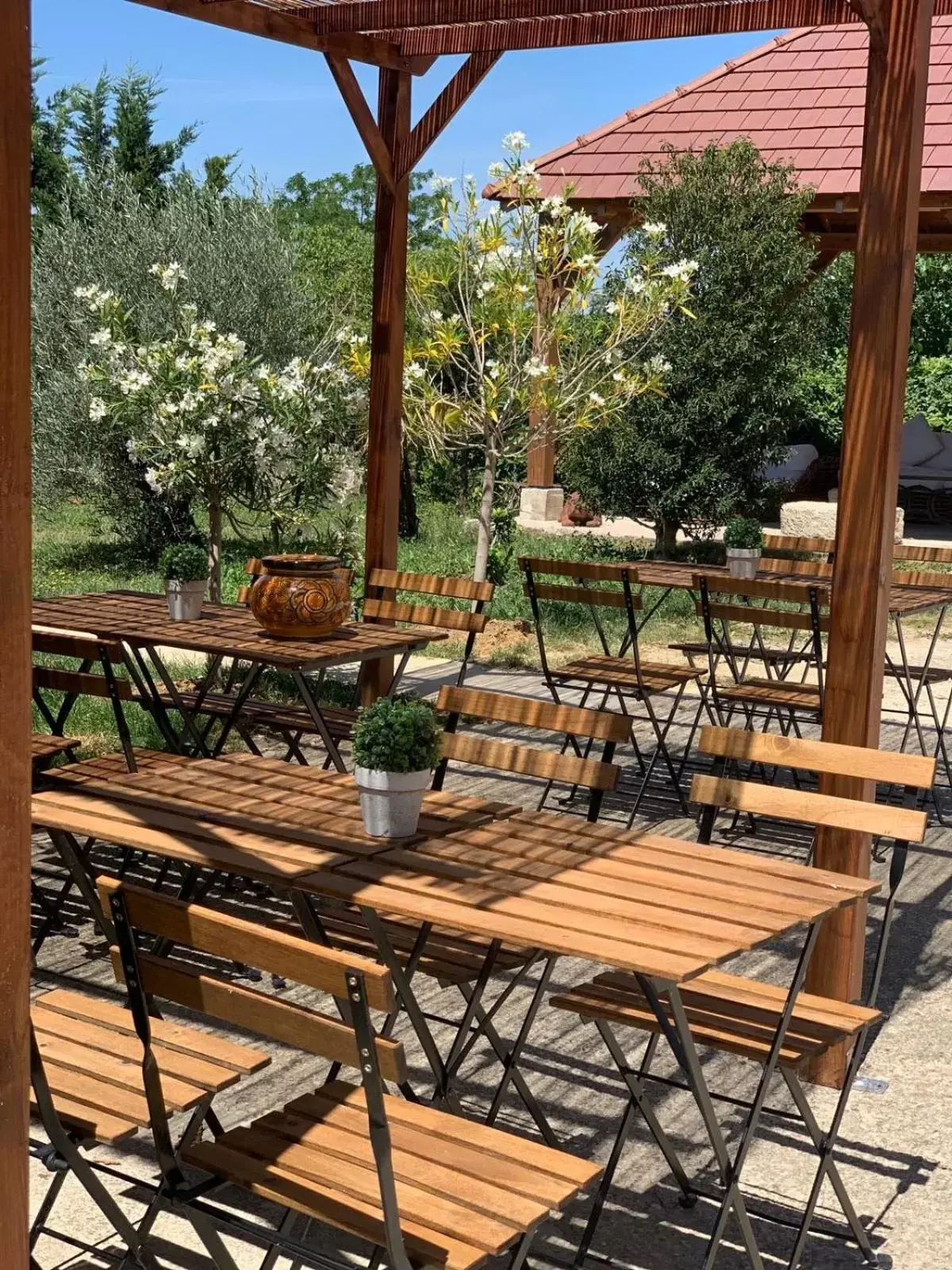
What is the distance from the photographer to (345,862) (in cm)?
328

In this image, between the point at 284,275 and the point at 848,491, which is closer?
the point at 848,491

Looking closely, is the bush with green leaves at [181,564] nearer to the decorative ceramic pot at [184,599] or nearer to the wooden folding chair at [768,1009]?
the decorative ceramic pot at [184,599]

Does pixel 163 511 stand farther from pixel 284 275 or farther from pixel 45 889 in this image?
pixel 45 889

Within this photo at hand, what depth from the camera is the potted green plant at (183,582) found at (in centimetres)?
600

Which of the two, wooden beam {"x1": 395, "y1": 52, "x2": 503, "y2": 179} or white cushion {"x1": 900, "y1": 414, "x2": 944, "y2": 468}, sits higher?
wooden beam {"x1": 395, "y1": 52, "x2": 503, "y2": 179}

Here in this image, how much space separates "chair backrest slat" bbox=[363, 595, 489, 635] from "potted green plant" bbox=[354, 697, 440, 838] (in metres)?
2.47

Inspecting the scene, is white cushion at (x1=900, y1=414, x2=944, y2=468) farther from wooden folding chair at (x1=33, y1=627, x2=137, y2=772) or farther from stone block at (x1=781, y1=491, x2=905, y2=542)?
wooden folding chair at (x1=33, y1=627, x2=137, y2=772)

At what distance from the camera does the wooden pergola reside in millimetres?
2211

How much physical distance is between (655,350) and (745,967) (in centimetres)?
1001

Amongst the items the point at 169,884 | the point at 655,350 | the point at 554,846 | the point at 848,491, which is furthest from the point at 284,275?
the point at 554,846

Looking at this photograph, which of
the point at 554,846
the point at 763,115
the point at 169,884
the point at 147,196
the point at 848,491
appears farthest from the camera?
the point at 147,196

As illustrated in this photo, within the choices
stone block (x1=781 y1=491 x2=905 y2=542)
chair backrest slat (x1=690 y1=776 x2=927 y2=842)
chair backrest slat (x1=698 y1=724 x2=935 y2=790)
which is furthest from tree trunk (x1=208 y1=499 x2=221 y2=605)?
stone block (x1=781 y1=491 x2=905 y2=542)

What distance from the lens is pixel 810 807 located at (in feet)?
12.4

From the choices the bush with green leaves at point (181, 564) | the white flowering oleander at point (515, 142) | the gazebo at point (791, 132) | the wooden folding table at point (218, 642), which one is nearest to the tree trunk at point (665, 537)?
the gazebo at point (791, 132)
